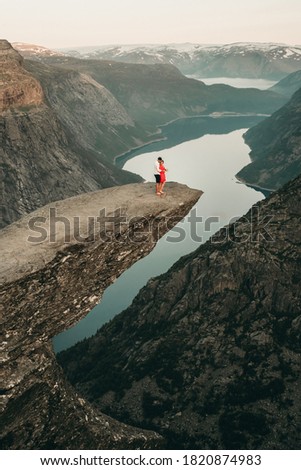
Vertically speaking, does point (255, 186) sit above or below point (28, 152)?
below

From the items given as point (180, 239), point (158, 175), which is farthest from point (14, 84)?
point (158, 175)

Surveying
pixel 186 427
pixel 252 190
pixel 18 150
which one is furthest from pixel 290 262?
pixel 252 190

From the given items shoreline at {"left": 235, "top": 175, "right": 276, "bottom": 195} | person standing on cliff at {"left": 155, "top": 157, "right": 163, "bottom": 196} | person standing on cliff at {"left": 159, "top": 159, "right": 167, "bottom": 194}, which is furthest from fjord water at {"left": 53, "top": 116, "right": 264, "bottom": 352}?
person standing on cliff at {"left": 159, "top": 159, "right": 167, "bottom": 194}

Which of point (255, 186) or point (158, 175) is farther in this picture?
point (255, 186)

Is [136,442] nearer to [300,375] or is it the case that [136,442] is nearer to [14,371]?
[14,371]

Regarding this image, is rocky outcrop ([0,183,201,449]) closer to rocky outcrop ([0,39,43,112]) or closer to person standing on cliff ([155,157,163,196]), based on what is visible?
person standing on cliff ([155,157,163,196])

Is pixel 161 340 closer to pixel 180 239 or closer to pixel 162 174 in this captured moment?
pixel 162 174

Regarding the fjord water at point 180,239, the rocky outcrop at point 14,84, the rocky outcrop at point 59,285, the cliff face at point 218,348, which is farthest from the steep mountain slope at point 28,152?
the rocky outcrop at point 59,285
